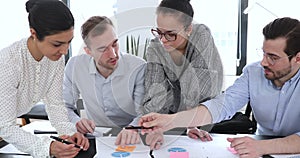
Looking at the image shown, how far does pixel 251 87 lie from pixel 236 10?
1.82m

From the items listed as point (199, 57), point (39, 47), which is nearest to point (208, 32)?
point (199, 57)

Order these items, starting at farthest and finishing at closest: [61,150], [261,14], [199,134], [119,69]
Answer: [261,14]
[119,69]
[199,134]
[61,150]

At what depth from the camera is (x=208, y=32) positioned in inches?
66.4

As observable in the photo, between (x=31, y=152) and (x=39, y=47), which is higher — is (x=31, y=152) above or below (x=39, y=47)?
below

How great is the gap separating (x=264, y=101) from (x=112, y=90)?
29.0 inches

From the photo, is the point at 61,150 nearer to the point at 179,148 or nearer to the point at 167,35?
the point at 179,148

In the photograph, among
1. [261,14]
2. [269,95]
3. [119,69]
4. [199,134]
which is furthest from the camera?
[261,14]

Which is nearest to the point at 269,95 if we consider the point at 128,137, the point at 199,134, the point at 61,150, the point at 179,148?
the point at 199,134

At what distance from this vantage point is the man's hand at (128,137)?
56.5 inches

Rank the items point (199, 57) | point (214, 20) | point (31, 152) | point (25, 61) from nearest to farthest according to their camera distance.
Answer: point (31, 152) < point (25, 61) < point (199, 57) < point (214, 20)

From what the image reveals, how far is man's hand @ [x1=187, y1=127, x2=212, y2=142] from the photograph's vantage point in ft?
4.78

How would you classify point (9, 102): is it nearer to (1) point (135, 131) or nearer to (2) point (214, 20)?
(1) point (135, 131)

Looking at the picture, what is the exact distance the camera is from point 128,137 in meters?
1.45

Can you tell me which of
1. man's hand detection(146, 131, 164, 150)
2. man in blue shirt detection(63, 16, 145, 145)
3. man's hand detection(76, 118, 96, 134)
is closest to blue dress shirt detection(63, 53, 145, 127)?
man in blue shirt detection(63, 16, 145, 145)
